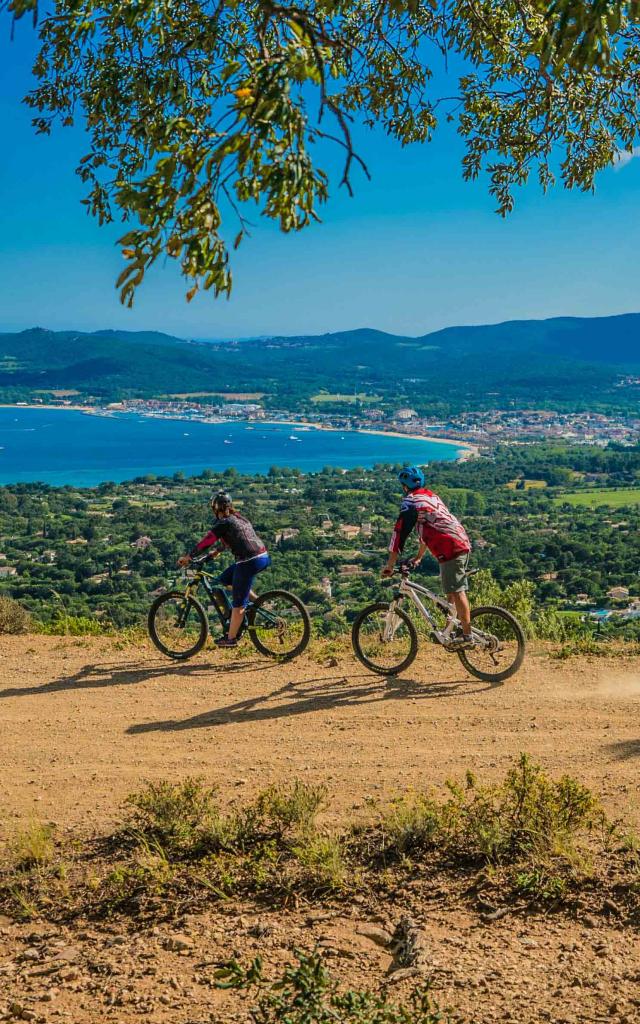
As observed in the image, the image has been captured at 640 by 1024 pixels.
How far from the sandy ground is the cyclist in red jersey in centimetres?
74

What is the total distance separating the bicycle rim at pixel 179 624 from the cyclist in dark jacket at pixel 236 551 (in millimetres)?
381

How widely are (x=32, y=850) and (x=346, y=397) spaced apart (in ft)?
530

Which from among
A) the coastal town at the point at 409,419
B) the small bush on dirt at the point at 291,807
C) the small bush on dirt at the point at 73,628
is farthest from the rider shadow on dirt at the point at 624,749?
the coastal town at the point at 409,419

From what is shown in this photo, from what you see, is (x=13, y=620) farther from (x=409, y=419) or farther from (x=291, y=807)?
(x=409, y=419)

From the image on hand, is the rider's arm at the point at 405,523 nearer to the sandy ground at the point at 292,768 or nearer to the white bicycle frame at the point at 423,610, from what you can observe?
the white bicycle frame at the point at 423,610

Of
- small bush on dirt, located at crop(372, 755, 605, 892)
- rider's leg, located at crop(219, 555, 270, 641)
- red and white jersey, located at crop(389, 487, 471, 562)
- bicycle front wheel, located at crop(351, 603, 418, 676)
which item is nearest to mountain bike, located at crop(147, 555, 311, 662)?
rider's leg, located at crop(219, 555, 270, 641)

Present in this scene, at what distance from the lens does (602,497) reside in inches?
2438

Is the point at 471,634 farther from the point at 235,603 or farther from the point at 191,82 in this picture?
the point at 191,82

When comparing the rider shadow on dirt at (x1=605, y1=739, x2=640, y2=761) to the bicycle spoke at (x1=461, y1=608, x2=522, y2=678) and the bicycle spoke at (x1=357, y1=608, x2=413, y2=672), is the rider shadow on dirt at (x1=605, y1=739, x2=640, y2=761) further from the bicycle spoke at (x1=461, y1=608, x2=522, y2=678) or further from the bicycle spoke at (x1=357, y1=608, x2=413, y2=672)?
the bicycle spoke at (x1=357, y1=608, x2=413, y2=672)

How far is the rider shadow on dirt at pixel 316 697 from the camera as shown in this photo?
718 centimetres

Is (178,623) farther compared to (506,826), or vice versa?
(178,623)

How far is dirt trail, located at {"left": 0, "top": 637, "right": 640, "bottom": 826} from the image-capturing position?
5.91m

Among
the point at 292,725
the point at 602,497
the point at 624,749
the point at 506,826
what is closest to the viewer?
the point at 506,826

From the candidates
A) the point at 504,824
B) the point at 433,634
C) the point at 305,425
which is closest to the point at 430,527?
the point at 433,634
